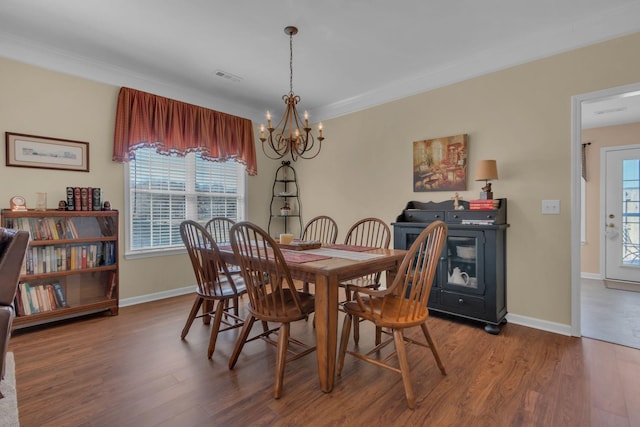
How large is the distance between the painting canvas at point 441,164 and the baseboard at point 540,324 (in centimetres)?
130

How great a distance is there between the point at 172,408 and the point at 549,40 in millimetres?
3862

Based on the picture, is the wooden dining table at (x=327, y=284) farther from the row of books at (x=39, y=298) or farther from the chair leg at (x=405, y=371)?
the row of books at (x=39, y=298)

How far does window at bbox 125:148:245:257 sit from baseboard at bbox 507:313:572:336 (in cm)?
356

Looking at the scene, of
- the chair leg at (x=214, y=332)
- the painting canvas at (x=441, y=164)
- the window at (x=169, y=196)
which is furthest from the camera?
the window at (x=169, y=196)

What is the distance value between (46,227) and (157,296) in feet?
4.36

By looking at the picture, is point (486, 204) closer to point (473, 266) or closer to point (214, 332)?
point (473, 266)

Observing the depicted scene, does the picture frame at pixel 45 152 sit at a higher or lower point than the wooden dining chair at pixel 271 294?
higher

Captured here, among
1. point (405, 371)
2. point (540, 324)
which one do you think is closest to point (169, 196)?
point (405, 371)

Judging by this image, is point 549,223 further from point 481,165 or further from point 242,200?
point 242,200

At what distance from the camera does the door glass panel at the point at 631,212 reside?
4438 mm

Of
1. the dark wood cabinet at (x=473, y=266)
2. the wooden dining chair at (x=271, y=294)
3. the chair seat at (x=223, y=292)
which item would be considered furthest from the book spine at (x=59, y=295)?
the dark wood cabinet at (x=473, y=266)

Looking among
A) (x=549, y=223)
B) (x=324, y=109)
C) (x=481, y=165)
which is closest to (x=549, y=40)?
(x=481, y=165)

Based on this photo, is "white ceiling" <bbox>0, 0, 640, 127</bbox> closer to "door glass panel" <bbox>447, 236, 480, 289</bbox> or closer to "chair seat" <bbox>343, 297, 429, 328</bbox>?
"door glass panel" <bbox>447, 236, 480, 289</bbox>

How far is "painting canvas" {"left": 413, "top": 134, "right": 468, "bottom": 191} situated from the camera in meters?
3.24
